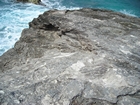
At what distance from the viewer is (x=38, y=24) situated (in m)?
4.21

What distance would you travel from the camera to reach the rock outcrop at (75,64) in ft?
6.87

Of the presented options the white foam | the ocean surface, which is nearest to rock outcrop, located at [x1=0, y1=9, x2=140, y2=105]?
the white foam

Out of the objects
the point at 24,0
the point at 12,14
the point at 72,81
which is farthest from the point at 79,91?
the point at 24,0

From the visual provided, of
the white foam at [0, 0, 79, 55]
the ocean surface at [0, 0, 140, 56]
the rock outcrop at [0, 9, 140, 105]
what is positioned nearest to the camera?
the rock outcrop at [0, 9, 140, 105]

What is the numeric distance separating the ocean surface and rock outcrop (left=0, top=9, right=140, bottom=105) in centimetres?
255

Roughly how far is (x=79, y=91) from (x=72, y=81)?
0.59 ft

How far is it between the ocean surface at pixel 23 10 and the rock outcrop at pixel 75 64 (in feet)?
8.36

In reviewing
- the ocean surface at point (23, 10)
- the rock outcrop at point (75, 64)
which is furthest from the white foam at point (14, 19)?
the rock outcrop at point (75, 64)

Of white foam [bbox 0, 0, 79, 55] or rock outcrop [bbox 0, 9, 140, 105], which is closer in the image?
rock outcrop [bbox 0, 9, 140, 105]

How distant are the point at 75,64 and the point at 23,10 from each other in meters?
7.06

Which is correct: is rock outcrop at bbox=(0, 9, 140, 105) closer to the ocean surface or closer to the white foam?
the white foam

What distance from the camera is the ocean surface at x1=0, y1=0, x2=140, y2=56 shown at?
630 centimetres

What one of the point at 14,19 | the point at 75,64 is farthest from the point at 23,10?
the point at 75,64

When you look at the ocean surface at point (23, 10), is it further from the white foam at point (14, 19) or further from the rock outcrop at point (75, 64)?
the rock outcrop at point (75, 64)
